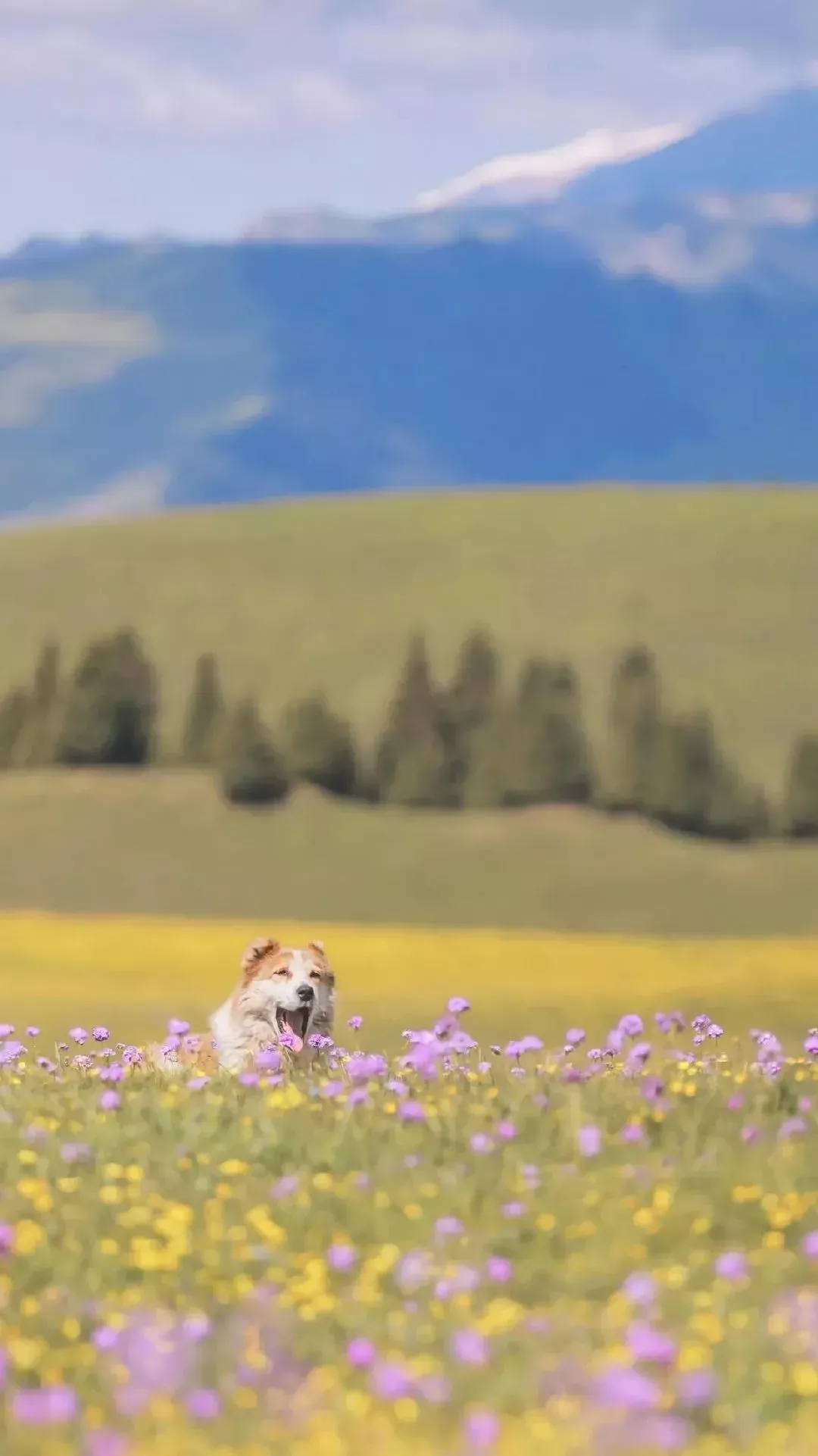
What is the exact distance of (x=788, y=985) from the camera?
2984 cm

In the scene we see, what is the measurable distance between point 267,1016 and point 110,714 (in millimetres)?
45690

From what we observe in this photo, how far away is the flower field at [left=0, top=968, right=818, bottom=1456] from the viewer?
5.80 meters

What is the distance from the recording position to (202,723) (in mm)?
57438

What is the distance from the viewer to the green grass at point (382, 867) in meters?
48.7

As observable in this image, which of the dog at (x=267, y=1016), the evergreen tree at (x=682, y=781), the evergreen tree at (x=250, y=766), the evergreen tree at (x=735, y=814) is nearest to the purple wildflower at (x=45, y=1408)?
the dog at (x=267, y=1016)

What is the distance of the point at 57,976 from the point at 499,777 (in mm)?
23357

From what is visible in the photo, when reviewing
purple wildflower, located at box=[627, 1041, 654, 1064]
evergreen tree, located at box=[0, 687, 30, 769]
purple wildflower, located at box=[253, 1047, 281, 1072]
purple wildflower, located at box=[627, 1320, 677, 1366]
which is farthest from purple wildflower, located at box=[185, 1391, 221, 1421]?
evergreen tree, located at box=[0, 687, 30, 769]

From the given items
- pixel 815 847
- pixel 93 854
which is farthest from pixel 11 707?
pixel 815 847

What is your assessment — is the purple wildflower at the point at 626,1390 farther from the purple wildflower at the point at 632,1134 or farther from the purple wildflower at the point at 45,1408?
the purple wildflower at the point at 632,1134

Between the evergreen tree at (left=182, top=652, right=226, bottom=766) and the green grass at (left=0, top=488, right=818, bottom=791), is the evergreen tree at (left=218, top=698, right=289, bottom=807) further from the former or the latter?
the green grass at (left=0, top=488, right=818, bottom=791)

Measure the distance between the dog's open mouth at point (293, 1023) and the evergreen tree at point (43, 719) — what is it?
45.9 m

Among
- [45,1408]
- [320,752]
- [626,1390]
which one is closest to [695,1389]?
[626,1390]

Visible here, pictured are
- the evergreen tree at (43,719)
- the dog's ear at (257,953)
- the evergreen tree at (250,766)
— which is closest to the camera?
the dog's ear at (257,953)

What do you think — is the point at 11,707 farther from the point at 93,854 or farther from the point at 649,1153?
the point at 649,1153
